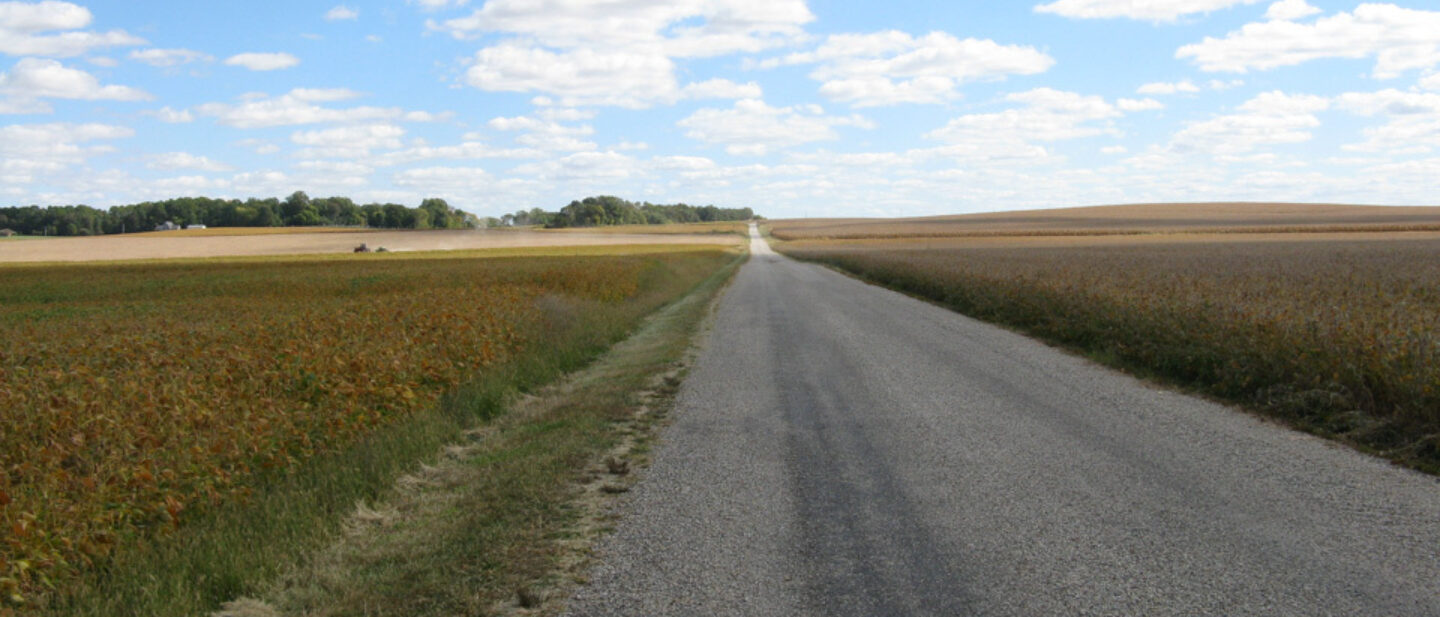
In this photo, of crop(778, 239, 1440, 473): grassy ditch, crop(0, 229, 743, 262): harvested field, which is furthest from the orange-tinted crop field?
crop(0, 229, 743, 262): harvested field

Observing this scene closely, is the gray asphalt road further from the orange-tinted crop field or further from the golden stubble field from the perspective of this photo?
the orange-tinted crop field

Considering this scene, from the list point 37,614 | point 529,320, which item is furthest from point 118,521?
point 529,320

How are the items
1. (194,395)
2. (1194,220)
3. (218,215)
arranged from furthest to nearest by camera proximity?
(218,215) < (1194,220) < (194,395)

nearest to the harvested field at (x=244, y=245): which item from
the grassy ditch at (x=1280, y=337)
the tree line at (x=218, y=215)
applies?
the tree line at (x=218, y=215)

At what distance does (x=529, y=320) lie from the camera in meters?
18.0

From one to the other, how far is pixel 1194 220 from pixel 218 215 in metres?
136

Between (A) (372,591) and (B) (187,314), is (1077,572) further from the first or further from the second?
(B) (187,314)

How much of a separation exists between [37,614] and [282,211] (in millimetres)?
162444

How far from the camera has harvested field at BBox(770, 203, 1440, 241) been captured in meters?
93.0

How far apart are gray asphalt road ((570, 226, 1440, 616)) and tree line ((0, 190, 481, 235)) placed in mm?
147568

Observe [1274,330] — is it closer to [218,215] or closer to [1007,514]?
[1007,514]

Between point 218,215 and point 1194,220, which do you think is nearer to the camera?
point 1194,220

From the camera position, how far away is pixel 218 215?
469 feet

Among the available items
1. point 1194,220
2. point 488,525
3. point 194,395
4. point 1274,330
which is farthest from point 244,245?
point 1194,220
